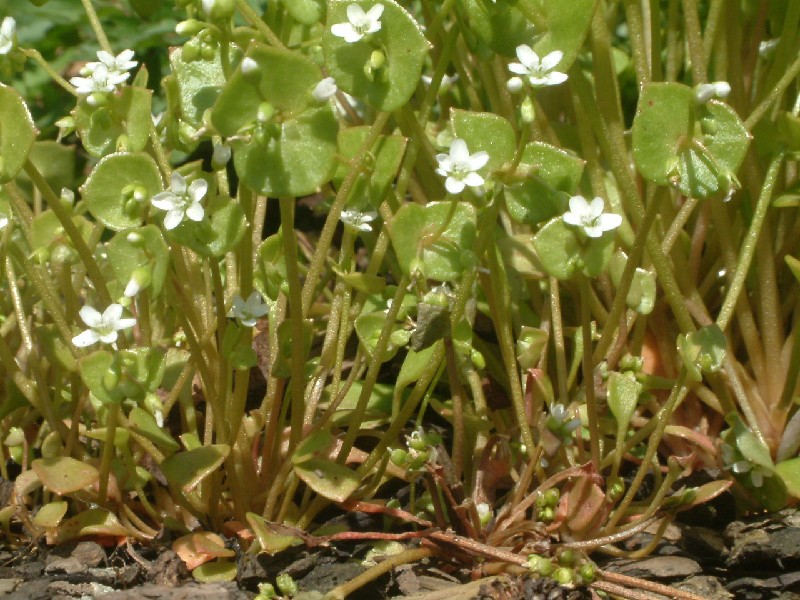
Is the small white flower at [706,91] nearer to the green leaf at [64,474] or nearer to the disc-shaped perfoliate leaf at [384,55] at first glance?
the disc-shaped perfoliate leaf at [384,55]

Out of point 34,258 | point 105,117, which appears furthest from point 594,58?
point 34,258

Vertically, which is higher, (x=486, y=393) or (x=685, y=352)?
(x=685, y=352)

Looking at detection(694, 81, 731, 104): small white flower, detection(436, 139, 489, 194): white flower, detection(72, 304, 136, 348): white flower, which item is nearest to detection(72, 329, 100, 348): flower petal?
detection(72, 304, 136, 348): white flower

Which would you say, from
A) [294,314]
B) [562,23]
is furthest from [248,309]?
[562,23]

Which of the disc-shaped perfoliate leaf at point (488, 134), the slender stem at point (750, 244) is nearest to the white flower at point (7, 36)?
the disc-shaped perfoliate leaf at point (488, 134)

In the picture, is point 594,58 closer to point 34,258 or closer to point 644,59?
point 644,59

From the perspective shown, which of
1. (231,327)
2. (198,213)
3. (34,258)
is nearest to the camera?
(198,213)

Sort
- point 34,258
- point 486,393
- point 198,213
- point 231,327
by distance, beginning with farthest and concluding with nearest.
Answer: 1. point 486,393
2. point 34,258
3. point 231,327
4. point 198,213
